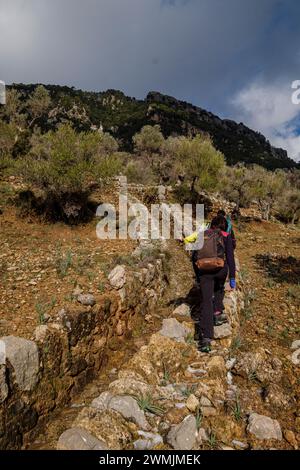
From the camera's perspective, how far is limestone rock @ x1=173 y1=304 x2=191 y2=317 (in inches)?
268

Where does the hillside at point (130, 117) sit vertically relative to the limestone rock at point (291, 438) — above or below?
above

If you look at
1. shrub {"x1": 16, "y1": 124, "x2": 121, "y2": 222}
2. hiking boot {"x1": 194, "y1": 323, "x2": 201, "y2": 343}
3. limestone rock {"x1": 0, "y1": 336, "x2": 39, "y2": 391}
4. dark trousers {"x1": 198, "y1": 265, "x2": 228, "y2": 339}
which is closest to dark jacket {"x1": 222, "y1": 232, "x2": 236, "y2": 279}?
dark trousers {"x1": 198, "y1": 265, "x2": 228, "y2": 339}

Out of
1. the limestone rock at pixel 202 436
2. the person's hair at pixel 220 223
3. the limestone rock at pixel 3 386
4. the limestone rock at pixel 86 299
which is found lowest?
the limestone rock at pixel 202 436

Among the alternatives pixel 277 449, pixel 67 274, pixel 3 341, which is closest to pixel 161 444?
pixel 277 449

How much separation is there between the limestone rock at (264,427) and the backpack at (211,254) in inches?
89.5

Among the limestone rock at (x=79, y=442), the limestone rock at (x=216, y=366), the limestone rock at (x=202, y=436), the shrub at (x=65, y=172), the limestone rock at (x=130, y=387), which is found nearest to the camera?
the limestone rock at (x=79, y=442)

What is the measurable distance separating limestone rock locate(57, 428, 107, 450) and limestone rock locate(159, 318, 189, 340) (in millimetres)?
2585

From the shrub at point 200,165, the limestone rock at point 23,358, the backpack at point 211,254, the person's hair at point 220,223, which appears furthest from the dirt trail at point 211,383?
the shrub at point 200,165

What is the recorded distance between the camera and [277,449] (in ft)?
11.5

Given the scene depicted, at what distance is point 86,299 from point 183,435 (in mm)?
2826

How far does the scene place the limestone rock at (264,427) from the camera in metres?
3.67

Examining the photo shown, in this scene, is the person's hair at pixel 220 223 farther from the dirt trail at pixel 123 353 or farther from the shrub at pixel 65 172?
the shrub at pixel 65 172
